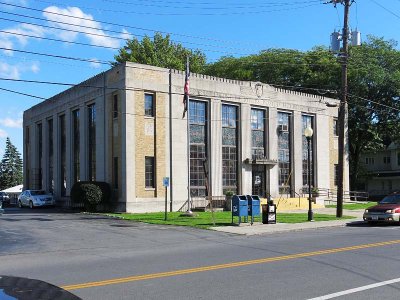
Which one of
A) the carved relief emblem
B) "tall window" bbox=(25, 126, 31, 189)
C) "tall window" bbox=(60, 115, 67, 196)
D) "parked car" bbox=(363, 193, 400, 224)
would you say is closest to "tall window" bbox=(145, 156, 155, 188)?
"tall window" bbox=(60, 115, 67, 196)

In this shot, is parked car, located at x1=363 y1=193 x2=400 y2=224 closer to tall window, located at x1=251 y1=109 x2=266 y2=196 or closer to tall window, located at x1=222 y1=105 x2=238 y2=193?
tall window, located at x1=222 y1=105 x2=238 y2=193

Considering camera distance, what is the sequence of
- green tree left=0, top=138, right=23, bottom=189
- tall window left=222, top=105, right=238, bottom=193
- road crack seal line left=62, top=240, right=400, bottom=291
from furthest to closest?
1. green tree left=0, top=138, right=23, bottom=189
2. tall window left=222, top=105, right=238, bottom=193
3. road crack seal line left=62, top=240, right=400, bottom=291

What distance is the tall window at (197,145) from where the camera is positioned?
110ft

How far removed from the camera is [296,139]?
40188 millimetres

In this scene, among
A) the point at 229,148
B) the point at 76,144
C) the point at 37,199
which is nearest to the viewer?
the point at 229,148

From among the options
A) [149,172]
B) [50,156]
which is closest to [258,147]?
[149,172]

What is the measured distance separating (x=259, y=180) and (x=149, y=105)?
11.0 meters

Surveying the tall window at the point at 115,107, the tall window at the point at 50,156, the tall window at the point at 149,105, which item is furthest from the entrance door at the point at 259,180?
the tall window at the point at 50,156

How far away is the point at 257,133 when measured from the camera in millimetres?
37719

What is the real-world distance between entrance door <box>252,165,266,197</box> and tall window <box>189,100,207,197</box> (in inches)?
192

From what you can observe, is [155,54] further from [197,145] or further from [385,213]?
[385,213]

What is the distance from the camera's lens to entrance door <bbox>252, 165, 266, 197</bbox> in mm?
37156

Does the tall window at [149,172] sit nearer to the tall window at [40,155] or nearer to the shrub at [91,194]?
the shrub at [91,194]

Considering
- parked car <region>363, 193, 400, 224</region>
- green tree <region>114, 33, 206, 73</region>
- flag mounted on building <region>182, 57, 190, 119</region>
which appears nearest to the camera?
parked car <region>363, 193, 400, 224</region>
